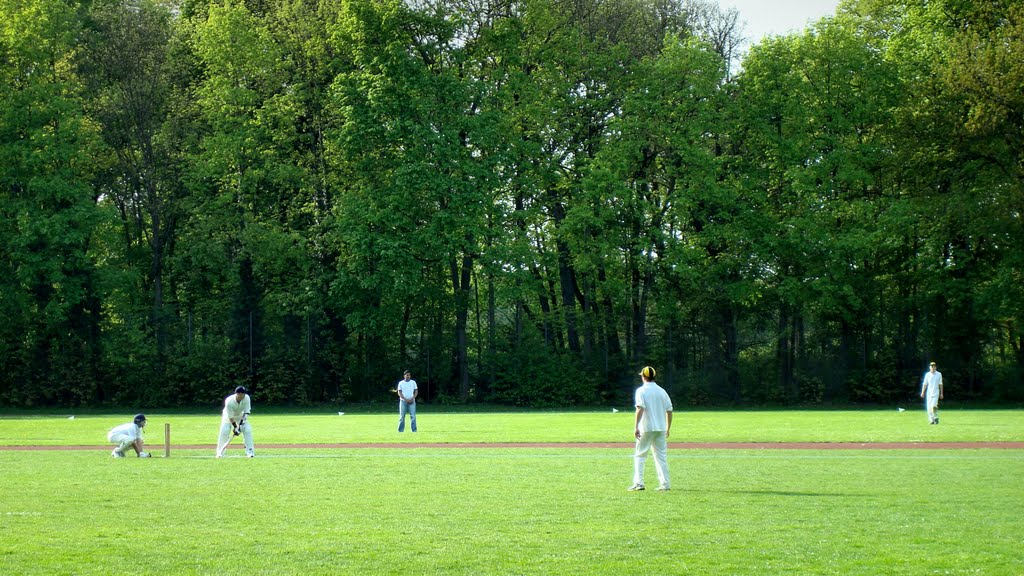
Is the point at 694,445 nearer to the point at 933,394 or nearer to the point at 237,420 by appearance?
the point at 933,394

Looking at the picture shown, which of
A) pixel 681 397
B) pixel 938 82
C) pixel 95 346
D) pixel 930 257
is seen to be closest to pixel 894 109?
pixel 938 82

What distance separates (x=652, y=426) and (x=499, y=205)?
123 feet

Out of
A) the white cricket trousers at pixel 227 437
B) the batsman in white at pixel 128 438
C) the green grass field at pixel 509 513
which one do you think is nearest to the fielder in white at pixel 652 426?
the green grass field at pixel 509 513

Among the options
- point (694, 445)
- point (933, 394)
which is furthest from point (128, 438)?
point (933, 394)

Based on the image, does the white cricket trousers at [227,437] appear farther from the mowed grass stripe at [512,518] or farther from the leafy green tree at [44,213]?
the leafy green tree at [44,213]

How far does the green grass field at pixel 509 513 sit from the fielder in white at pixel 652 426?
0.62 meters

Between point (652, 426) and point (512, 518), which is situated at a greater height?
point (652, 426)

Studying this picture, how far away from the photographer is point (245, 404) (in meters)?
23.9

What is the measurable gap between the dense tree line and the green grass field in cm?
2761

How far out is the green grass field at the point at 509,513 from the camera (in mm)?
10609

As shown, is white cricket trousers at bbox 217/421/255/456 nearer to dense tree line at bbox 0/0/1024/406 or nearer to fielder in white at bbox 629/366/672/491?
fielder in white at bbox 629/366/672/491

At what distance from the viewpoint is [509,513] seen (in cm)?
1378

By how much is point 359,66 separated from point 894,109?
25.3 metres

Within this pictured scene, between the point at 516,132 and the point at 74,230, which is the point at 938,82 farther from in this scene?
the point at 74,230
